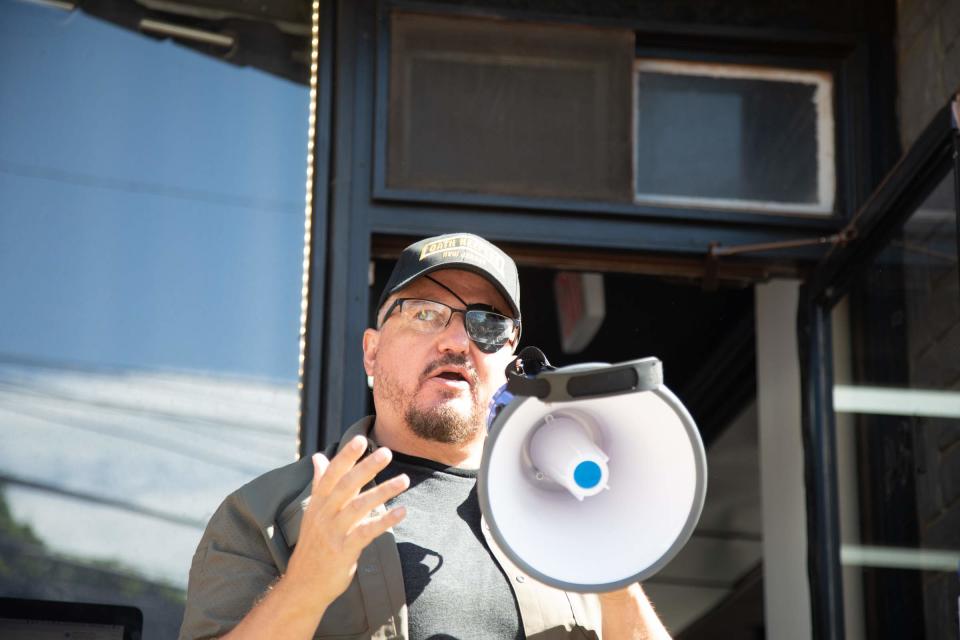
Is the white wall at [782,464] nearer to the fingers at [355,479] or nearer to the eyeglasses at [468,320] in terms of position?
the eyeglasses at [468,320]

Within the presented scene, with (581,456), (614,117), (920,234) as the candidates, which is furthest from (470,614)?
(614,117)

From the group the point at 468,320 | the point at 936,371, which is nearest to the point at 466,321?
the point at 468,320

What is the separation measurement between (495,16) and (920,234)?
133 centimetres

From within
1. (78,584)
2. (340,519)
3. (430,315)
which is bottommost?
(78,584)

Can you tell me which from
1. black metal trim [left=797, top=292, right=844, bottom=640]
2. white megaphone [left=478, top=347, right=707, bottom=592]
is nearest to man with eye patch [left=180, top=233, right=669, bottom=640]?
white megaphone [left=478, top=347, right=707, bottom=592]

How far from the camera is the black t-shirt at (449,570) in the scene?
2.53 m

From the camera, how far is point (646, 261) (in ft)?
13.7

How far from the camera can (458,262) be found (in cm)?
296

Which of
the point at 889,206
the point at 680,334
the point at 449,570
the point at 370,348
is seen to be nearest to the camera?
the point at 449,570

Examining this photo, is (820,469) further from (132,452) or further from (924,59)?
(132,452)

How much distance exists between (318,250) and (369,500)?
6.16ft

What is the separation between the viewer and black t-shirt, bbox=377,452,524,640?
2533 mm

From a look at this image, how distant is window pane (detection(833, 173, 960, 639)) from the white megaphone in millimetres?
1305

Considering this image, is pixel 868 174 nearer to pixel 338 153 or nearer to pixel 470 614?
pixel 338 153
